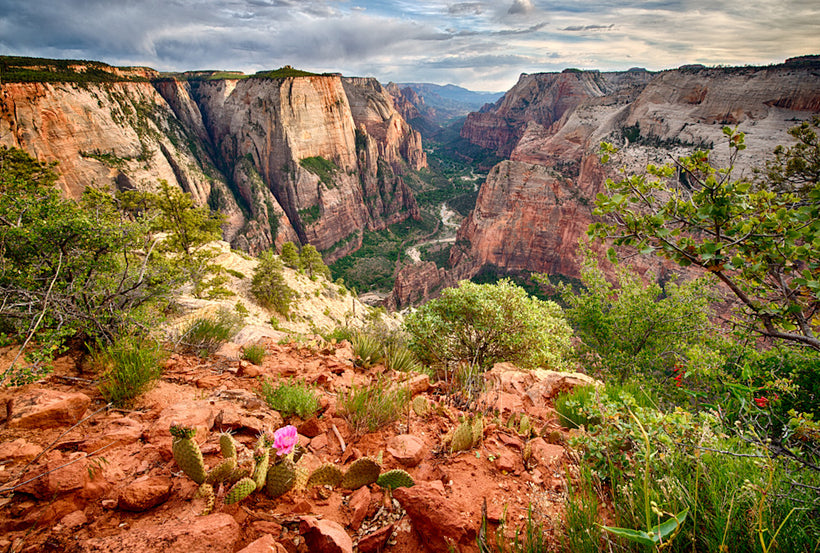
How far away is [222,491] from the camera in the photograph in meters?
2.38

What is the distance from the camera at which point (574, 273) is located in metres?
58.5

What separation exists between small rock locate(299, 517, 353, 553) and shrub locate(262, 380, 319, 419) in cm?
159

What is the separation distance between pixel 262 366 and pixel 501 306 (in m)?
4.63

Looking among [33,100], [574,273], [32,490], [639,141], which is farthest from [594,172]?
[33,100]

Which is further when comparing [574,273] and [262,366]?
[574,273]

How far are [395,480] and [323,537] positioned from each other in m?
0.73

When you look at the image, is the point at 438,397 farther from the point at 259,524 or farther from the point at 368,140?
the point at 368,140

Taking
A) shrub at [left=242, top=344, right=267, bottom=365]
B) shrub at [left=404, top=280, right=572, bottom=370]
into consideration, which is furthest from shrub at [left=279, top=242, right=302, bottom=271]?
shrub at [left=242, top=344, right=267, bottom=365]

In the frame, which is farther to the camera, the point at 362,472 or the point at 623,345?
the point at 623,345

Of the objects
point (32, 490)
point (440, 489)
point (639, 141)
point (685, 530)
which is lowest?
point (440, 489)

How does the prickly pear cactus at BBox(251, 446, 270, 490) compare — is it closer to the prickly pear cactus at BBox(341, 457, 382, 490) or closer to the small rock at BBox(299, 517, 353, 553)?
the small rock at BBox(299, 517, 353, 553)

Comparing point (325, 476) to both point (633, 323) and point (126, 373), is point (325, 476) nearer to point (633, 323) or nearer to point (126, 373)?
point (126, 373)

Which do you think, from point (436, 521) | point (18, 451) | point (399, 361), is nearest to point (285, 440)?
point (436, 521)

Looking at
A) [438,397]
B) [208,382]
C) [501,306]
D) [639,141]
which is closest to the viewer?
[208,382]
